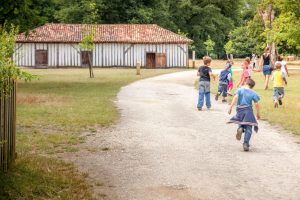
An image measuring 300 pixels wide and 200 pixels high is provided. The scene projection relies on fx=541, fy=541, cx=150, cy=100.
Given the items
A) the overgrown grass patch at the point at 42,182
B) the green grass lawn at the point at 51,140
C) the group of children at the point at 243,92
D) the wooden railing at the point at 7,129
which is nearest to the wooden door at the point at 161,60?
the group of children at the point at 243,92

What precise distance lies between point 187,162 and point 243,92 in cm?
236

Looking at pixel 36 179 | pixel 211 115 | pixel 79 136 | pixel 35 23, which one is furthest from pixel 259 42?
pixel 36 179

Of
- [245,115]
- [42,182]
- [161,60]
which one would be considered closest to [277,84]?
[245,115]

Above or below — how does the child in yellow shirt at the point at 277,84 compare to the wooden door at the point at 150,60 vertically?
below

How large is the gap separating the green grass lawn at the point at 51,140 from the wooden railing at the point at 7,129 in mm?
165

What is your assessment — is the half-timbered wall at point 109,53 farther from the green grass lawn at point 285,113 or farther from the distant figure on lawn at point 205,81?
the distant figure on lawn at point 205,81

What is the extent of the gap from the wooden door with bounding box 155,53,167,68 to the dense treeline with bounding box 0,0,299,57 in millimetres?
8117

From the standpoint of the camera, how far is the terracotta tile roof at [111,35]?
58281 millimetres

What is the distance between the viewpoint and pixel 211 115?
16062 mm

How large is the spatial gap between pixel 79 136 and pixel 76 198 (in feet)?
17.4

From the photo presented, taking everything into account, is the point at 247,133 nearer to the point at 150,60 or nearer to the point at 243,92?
the point at 243,92

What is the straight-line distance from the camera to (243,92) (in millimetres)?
10812

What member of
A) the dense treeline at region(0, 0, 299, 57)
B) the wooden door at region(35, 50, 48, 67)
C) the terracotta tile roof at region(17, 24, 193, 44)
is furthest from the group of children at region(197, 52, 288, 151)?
the wooden door at region(35, 50, 48, 67)

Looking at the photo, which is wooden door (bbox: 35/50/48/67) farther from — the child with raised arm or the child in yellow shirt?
the child with raised arm
